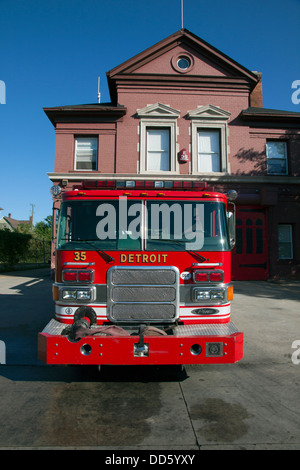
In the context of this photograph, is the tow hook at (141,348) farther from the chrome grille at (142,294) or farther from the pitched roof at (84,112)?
the pitched roof at (84,112)

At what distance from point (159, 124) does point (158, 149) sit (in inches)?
43.5

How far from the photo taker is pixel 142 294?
400 cm

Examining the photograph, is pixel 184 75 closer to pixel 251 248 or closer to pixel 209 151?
pixel 209 151

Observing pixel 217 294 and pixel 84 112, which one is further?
pixel 84 112

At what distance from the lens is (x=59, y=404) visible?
3.50 meters

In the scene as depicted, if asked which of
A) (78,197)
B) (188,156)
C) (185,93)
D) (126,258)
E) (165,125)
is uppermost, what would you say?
(185,93)

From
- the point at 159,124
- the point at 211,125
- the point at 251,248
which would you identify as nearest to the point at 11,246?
the point at 159,124

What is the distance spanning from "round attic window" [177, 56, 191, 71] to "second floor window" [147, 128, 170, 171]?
3.12m

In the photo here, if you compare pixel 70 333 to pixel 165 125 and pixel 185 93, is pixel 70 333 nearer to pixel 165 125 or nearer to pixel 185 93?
pixel 165 125

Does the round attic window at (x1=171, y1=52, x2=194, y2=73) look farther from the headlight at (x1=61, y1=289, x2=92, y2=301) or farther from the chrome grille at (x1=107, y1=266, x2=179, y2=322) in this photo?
the headlight at (x1=61, y1=289, x2=92, y2=301)

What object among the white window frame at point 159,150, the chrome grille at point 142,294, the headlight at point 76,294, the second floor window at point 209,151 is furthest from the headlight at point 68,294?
the second floor window at point 209,151
